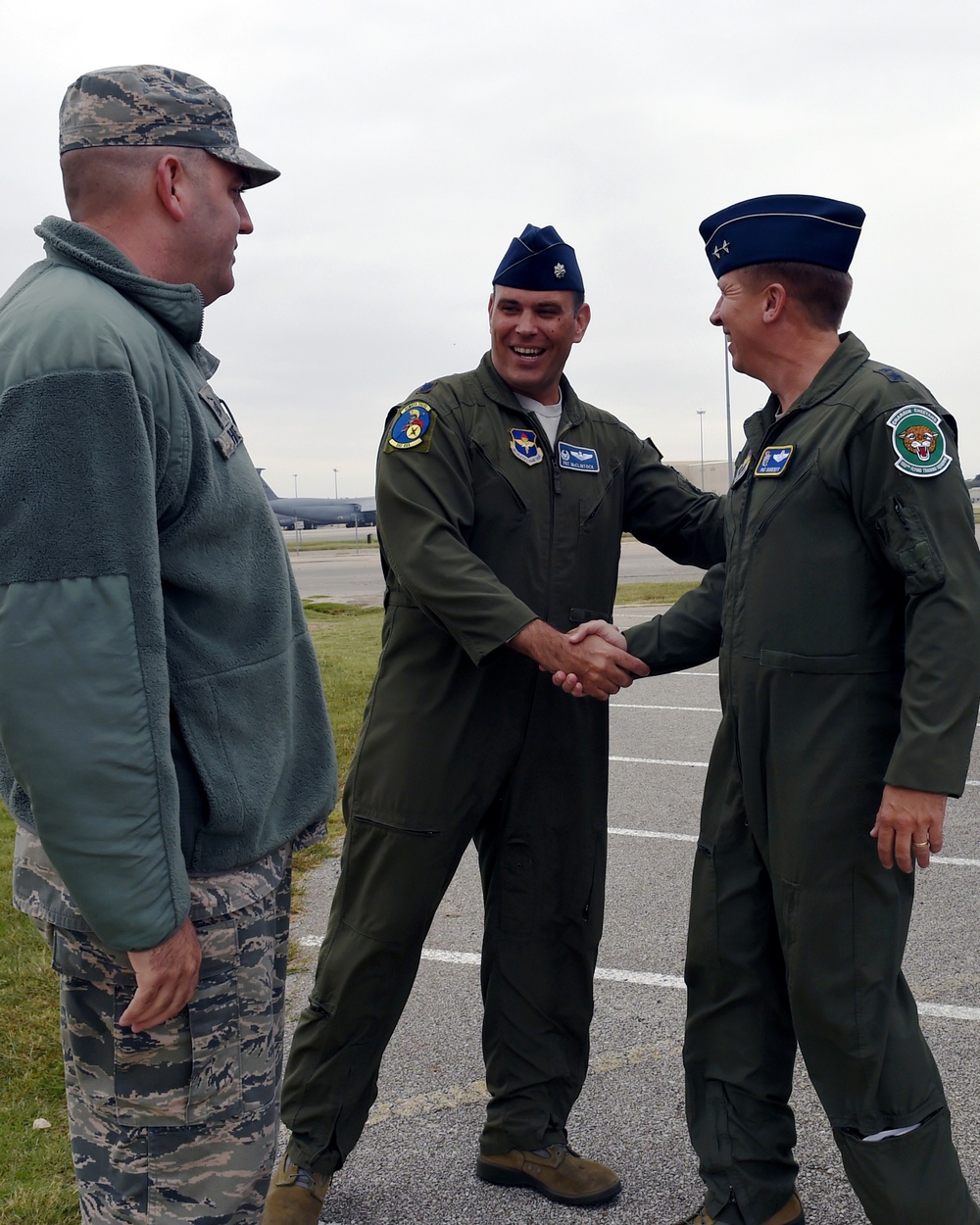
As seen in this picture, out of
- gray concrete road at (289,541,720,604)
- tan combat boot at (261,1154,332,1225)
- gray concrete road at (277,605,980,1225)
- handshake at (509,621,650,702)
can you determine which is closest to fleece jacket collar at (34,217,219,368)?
handshake at (509,621,650,702)

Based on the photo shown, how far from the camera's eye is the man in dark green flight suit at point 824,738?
87.4 inches

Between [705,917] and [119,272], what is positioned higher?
[119,272]

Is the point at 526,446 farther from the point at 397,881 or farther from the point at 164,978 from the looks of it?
the point at 164,978

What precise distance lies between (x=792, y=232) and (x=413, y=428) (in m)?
1.04

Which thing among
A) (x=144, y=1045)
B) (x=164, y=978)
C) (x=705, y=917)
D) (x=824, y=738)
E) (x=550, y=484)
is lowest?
(x=705, y=917)

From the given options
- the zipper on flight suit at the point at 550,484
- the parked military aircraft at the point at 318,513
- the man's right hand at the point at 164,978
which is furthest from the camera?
the parked military aircraft at the point at 318,513

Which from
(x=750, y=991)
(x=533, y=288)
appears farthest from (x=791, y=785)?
(x=533, y=288)

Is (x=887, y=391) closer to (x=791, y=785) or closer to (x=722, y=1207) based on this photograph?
(x=791, y=785)

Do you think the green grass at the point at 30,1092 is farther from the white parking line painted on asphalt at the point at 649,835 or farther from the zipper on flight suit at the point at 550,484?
the white parking line painted on asphalt at the point at 649,835

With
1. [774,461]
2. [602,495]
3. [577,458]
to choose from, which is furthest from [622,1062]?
[774,461]

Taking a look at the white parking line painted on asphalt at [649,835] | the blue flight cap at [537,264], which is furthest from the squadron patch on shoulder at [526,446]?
the white parking line painted on asphalt at [649,835]

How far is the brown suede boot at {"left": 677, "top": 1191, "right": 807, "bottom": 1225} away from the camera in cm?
257

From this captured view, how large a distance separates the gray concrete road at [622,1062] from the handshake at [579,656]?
4.10 feet

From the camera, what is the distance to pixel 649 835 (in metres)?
5.78
